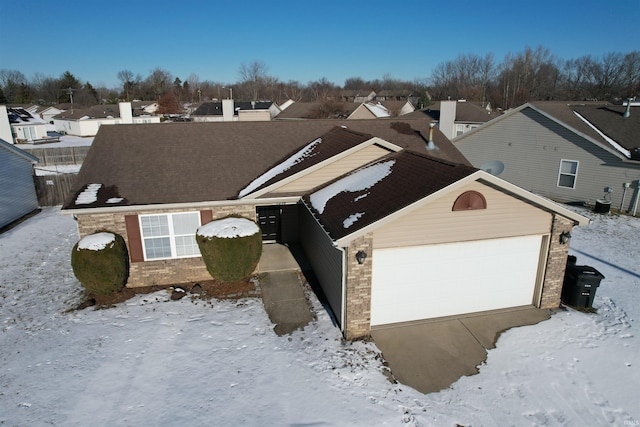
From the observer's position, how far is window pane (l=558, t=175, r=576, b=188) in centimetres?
2055

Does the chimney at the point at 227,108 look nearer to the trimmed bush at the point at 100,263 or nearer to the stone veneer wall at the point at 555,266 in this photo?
the trimmed bush at the point at 100,263

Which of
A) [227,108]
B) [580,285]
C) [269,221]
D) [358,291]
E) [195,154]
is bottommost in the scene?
[580,285]

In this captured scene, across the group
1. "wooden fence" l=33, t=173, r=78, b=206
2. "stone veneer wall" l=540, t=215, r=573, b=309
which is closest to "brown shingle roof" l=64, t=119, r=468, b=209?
"stone veneer wall" l=540, t=215, r=573, b=309

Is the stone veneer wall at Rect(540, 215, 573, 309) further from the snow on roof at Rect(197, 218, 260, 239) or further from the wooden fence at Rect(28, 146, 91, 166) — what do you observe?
the wooden fence at Rect(28, 146, 91, 166)

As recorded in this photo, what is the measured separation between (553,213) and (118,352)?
1048 cm

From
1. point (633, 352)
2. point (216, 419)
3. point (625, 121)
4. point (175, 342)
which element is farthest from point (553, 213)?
point (625, 121)

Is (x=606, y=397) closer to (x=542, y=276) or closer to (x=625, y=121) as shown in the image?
(x=542, y=276)

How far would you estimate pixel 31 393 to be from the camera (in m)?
7.64

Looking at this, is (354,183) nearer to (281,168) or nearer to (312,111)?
(281,168)

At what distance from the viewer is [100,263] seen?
10.7 meters

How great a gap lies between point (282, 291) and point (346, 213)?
328 cm

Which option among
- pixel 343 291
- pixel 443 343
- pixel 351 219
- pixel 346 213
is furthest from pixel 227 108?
pixel 443 343

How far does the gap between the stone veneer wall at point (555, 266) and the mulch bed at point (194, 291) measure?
7.55 meters

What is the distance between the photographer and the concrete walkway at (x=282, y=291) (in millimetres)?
10024
